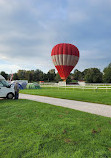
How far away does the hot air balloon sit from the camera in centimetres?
3809

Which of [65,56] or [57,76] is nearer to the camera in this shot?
[65,56]

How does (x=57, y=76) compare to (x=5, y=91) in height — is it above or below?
above

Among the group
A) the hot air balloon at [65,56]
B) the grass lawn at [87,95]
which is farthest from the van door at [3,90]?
the hot air balloon at [65,56]

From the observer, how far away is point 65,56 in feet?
125

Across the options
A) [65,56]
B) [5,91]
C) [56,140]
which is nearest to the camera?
[56,140]

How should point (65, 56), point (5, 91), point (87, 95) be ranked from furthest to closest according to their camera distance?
point (65, 56) < point (87, 95) < point (5, 91)

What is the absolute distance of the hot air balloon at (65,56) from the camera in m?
38.1

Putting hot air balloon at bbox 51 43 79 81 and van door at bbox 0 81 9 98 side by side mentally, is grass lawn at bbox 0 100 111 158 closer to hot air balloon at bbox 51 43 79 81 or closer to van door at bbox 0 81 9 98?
van door at bbox 0 81 9 98

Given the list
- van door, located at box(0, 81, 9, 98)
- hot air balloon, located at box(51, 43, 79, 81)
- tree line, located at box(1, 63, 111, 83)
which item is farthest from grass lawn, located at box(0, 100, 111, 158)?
tree line, located at box(1, 63, 111, 83)

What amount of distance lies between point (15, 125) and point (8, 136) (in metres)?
1.03

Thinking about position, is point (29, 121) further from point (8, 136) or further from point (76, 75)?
point (76, 75)

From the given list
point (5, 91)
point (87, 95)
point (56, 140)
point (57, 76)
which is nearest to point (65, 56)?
point (87, 95)

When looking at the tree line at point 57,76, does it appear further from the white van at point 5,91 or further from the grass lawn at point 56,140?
the grass lawn at point 56,140

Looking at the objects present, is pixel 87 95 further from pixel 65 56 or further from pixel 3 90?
pixel 65 56
